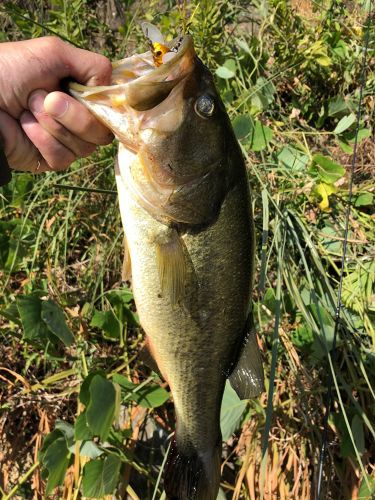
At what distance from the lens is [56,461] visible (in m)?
2.23

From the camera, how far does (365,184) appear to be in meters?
3.13

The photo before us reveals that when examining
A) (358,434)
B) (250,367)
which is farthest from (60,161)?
(358,434)

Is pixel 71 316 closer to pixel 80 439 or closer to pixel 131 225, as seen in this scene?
pixel 80 439

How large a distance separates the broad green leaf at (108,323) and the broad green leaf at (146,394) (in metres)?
0.29

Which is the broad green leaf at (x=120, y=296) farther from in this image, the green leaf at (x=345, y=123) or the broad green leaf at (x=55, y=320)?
the green leaf at (x=345, y=123)

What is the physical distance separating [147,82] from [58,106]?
319mm

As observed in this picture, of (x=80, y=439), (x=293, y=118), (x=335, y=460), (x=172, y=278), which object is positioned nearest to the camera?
(x=172, y=278)

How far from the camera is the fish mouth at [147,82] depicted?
1.25 metres

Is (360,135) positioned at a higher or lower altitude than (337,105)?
lower

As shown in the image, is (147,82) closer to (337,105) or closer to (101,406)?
(101,406)

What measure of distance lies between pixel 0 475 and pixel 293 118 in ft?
9.85

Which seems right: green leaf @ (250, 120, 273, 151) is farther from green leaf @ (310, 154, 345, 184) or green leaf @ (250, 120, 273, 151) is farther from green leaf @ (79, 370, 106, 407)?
green leaf @ (79, 370, 106, 407)

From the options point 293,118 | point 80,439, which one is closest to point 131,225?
point 80,439

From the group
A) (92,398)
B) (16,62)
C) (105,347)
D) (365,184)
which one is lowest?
(105,347)
